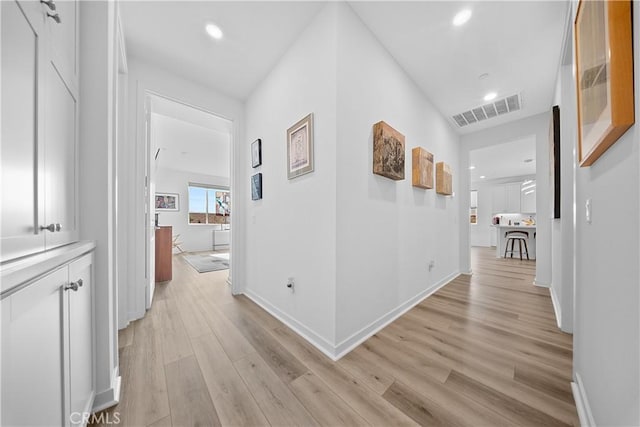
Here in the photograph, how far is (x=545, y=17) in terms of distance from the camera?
174 centimetres

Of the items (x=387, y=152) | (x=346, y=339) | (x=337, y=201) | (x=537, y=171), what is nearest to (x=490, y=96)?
(x=537, y=171)

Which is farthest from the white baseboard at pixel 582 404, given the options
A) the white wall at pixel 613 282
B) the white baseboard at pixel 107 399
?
the white baseboard at pixel 107 399

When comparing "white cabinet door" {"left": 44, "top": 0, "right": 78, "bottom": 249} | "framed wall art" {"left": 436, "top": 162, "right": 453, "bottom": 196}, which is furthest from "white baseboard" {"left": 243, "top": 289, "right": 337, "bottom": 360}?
"framed wall art" {"left": 436, "top": 162, "right": 453, "bottom": 196}

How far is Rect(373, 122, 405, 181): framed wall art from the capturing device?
1.86 metres

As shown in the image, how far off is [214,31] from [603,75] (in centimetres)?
247

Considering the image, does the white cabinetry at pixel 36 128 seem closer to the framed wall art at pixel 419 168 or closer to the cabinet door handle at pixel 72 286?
the cabinet door handle at pixel 72 286

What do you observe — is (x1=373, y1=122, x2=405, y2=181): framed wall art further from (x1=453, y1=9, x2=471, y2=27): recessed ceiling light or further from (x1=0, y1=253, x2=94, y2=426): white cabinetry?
(x1=0, y1=253, x2=94, y2=426): white cabinetry

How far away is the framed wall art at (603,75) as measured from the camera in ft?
2.03

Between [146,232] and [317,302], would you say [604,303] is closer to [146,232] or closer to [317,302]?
[317,302]

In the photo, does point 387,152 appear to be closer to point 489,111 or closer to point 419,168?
point 419,168

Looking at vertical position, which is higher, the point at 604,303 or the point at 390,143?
the point at 390,143

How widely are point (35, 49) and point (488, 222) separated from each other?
10442 millimetres

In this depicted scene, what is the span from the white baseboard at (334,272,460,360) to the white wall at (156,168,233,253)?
266 inches

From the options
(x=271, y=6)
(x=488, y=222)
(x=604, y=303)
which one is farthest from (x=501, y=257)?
(x=271, y=6)
